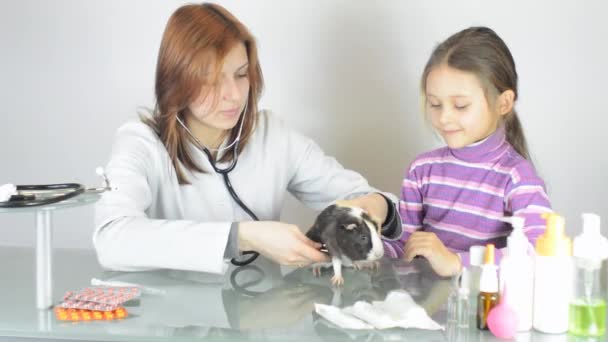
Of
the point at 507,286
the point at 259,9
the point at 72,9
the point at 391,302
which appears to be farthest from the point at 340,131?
the point at 507,286

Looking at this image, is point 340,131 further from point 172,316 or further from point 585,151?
point 172,316

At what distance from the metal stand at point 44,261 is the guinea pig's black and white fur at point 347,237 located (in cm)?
57

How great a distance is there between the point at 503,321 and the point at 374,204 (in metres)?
0.69

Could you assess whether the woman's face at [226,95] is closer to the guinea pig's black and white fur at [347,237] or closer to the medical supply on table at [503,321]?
the guinea pig's black and white fur at [347,237]

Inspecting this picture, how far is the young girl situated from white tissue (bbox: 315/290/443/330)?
264mm

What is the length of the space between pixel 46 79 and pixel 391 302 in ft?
5.68

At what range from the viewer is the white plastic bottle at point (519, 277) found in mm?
1320

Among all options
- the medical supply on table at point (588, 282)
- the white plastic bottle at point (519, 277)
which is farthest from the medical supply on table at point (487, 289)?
the medical supply on table at point (588, 282)

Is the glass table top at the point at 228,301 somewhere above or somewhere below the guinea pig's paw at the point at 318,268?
below

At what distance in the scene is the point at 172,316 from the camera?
1.42 metres

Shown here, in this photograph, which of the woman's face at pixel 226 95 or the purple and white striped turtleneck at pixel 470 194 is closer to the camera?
the purple and white striped turtleneck at pixel 470 194

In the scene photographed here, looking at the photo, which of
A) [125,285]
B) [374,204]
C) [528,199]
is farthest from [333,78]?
[125,285]

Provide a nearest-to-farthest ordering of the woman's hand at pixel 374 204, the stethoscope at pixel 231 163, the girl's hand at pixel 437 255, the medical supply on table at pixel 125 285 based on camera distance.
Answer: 1. the medical supply on table at pixel 125 285
2. the girl's hand at pixel 437 255
3. the woman's hand at pixel 374 204
4. the stethoscope at pixel 231 163

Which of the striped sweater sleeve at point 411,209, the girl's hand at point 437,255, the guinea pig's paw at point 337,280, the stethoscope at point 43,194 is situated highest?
the stethoscope at point 43,194
